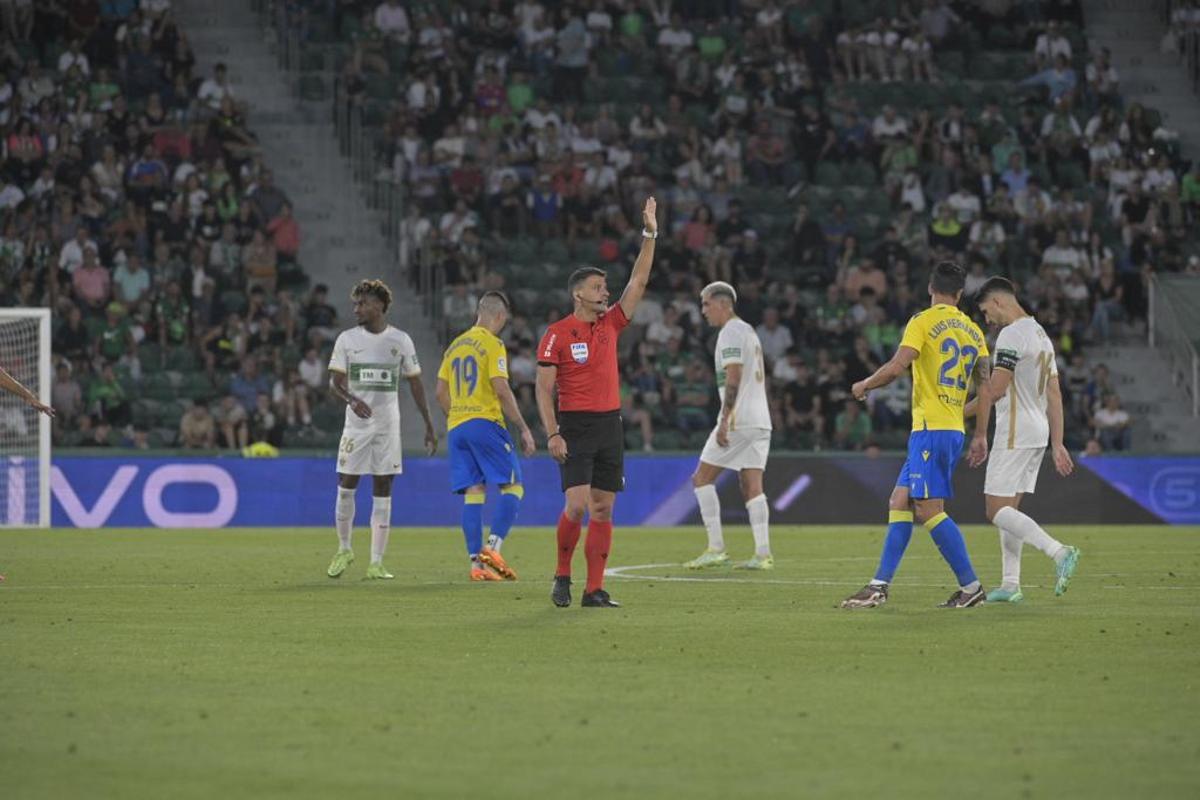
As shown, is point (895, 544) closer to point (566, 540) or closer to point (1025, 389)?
point (1025, 389)

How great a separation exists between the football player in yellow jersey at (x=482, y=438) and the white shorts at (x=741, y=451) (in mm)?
3160

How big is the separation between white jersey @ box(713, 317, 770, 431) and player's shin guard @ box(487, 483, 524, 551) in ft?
10.00

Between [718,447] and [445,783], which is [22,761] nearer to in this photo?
[445,783]

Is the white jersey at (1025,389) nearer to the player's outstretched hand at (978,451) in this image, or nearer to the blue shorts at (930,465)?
the player's outstretched hand at (978,451)

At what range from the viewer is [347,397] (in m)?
17.4

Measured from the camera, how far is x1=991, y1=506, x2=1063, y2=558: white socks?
47.1ft

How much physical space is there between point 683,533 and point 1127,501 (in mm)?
7196

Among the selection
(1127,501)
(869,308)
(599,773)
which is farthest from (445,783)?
(869,308)

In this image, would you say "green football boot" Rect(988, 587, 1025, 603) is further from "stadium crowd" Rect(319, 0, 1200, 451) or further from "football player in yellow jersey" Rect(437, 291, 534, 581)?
"stadium crowd" Rect(319, 0, 1200, 451)

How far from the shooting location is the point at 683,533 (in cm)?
2672

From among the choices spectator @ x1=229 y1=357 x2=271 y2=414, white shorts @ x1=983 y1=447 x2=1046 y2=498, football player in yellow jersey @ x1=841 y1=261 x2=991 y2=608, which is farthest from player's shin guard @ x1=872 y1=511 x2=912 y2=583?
spectator @ x1=229 y1=357 x2=271 y2=414

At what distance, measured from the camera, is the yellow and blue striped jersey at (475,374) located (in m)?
17.2

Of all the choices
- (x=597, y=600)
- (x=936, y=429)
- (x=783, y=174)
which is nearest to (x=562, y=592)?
(x=597, y=600)

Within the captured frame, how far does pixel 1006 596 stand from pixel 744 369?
18.8 feet
